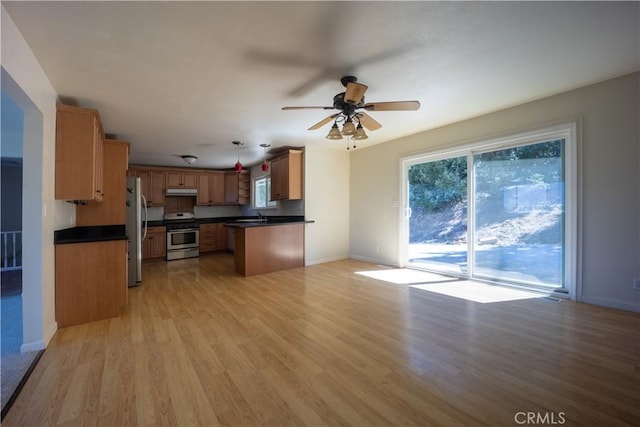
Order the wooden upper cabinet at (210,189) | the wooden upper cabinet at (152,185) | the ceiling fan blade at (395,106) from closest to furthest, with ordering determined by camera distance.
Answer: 1. the ceiling fan blade at (395,106)
2. the wooden upper cabinet at (152,185)
3. the wooden upper cabinet at (210,189)

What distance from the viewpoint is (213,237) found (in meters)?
7.20

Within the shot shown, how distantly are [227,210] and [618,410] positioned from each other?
8.22 m

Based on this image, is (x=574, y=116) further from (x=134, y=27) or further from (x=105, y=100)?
(x=105, y=100)

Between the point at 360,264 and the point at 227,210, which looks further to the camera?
the point at 227,210

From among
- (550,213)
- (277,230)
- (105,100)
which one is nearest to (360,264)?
(277,230)

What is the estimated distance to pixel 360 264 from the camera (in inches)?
212

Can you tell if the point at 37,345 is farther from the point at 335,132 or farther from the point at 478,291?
the point at 478,291

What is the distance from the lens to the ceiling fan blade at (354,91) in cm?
223

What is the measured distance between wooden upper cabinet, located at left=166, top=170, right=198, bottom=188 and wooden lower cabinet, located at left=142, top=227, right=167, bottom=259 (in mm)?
1307

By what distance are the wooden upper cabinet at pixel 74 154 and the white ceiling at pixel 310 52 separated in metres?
0.28

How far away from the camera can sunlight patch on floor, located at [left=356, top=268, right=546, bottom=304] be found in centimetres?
335

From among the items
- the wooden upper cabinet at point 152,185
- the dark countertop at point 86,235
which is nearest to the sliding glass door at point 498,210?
the dark countertop at point 86,235

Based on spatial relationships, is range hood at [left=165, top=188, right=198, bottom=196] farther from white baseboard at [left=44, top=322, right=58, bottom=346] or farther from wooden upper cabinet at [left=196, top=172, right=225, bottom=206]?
white baseboard at [left=44, top=322, right=58, bottom=346]

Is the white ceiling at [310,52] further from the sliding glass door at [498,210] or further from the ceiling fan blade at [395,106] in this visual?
the sliding glass door at [498,210]
